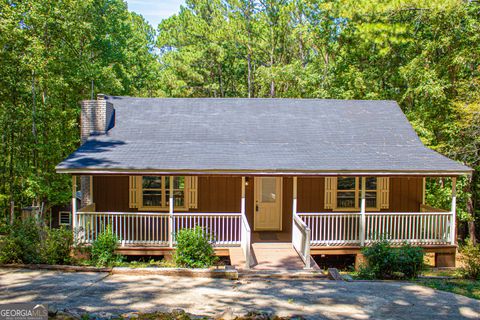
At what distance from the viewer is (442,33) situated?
1873 cm

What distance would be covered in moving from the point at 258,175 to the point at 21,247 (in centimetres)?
641

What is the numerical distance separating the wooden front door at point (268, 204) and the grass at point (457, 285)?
5.82 meters

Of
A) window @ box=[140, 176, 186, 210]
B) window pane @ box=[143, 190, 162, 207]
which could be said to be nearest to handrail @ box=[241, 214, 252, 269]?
window @ box=[140, 176, 186, 210]

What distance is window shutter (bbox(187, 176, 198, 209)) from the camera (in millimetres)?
13680

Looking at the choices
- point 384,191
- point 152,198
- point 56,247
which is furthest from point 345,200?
point 56,247

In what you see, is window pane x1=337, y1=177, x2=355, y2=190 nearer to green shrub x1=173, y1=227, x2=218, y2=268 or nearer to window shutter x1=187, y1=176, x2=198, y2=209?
window shutter x1=187, y1=176, x2=198, y2=209

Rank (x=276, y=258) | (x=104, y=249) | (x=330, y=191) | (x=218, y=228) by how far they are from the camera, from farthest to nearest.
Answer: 1. (x=330, y=191)
2. (x=218, y=228)
3. (x=276, y=258)
4. (x=104, y=249)

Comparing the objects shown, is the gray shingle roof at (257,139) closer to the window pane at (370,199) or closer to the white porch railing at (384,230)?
the white porch railing at (384,230)

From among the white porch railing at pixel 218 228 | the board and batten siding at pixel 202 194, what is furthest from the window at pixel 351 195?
the white porch railing at pixel 218 228

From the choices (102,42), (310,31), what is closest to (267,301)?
(310,31)

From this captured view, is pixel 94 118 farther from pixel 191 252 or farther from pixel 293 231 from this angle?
pixel 293 231

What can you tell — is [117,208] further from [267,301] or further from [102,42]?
[102,42]

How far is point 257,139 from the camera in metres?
14.5

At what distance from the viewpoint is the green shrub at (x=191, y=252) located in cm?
1016
